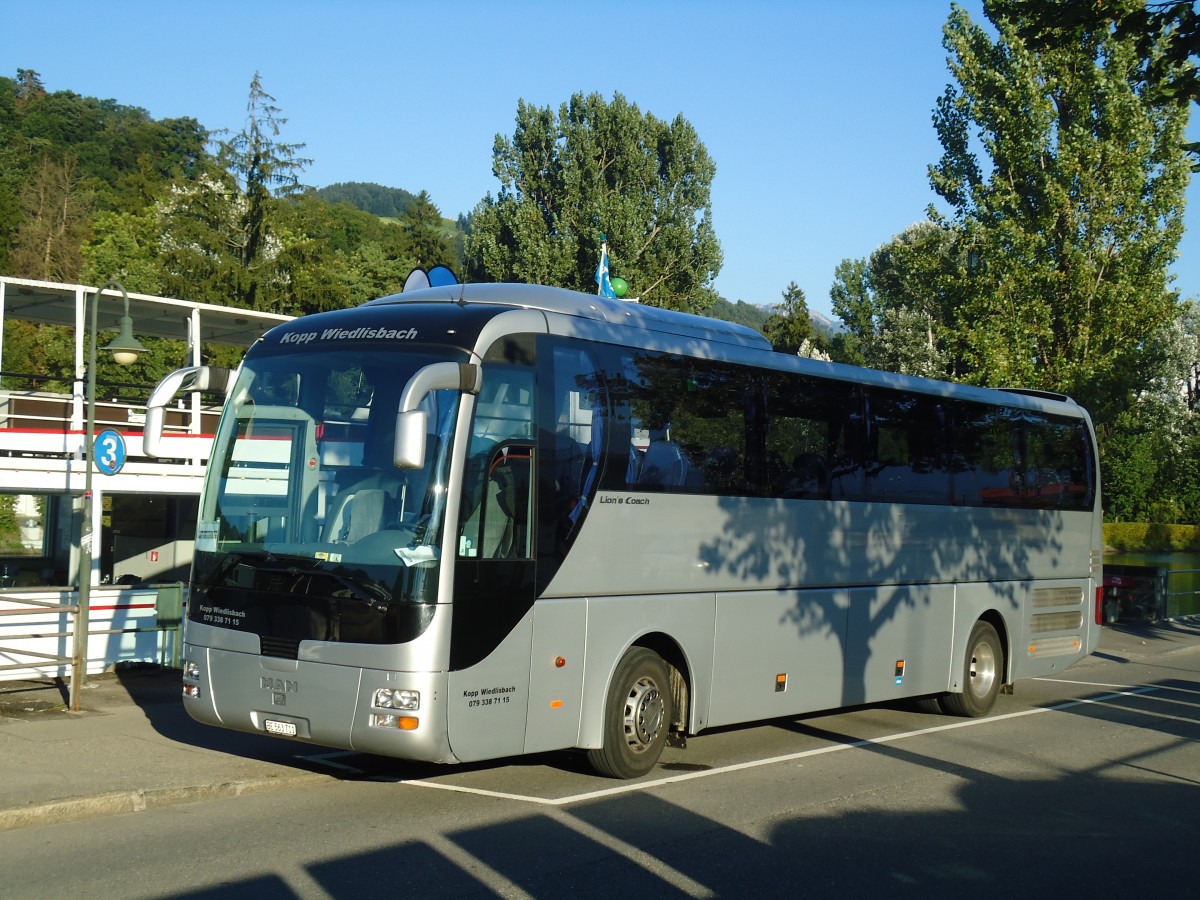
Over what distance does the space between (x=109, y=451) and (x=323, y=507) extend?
7102 mm

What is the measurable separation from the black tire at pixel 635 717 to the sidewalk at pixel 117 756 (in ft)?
7.43

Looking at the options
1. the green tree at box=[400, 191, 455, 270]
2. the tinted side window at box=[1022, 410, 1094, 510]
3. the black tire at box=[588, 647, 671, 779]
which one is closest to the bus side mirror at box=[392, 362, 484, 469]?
the black tire at box=[588, 647, 671, 779]

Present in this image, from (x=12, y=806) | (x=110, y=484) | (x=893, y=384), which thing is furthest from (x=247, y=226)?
(x=12, y=806)

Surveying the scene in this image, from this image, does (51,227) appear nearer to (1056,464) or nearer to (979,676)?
(1056,464)

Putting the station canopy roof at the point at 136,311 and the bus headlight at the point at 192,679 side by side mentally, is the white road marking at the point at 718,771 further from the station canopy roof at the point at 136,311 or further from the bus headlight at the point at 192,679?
the station canopy roof at the point at 136,311

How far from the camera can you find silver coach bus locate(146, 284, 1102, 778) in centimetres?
835

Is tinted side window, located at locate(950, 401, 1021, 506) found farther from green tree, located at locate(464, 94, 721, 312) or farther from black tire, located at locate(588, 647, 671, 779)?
green tree, located at locate(464, 94, 721, 312)

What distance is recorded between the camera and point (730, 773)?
34.0 feet

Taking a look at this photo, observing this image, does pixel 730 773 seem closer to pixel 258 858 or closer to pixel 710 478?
pixel 710 478

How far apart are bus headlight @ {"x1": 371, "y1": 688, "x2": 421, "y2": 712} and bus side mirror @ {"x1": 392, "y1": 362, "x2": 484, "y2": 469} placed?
5.41 ft

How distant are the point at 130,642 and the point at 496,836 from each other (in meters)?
9.40

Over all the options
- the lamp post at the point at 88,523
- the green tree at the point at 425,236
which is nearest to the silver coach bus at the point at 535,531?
the lamp post at the point at 88,523

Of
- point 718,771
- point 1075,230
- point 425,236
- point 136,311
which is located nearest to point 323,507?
point 718,771

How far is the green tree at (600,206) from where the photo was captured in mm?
49562
